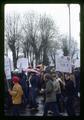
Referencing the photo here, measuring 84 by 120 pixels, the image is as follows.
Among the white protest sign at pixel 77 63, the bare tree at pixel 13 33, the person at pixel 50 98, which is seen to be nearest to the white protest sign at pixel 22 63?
the bare tree at pixel 13 33

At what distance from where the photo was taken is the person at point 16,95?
12625mm

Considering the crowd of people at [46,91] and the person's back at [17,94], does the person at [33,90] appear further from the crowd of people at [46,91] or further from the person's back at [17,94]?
the person's back at [17,94]

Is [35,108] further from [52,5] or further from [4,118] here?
[52,5]

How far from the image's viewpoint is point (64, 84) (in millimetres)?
12609

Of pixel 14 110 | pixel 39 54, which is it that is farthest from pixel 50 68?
pixel 14 110

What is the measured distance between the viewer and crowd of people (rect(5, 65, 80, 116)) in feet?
41.3

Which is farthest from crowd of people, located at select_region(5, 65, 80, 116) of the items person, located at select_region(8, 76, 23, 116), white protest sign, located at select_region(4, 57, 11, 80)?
white protest sign, located at select_region(4, 57, 11, 80)

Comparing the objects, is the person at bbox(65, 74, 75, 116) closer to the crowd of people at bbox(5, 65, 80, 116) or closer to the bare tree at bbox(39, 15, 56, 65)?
the crowd of people at bbox(5, 65, 80, 116)

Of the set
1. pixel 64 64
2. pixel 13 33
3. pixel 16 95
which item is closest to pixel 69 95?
pixel 64 64

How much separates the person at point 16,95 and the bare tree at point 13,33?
46 cm

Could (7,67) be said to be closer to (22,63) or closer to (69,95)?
(22,63)

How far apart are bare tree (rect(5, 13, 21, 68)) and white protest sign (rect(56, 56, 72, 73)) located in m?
0.92

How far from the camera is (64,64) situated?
12.6m

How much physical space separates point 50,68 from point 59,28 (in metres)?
0.89
